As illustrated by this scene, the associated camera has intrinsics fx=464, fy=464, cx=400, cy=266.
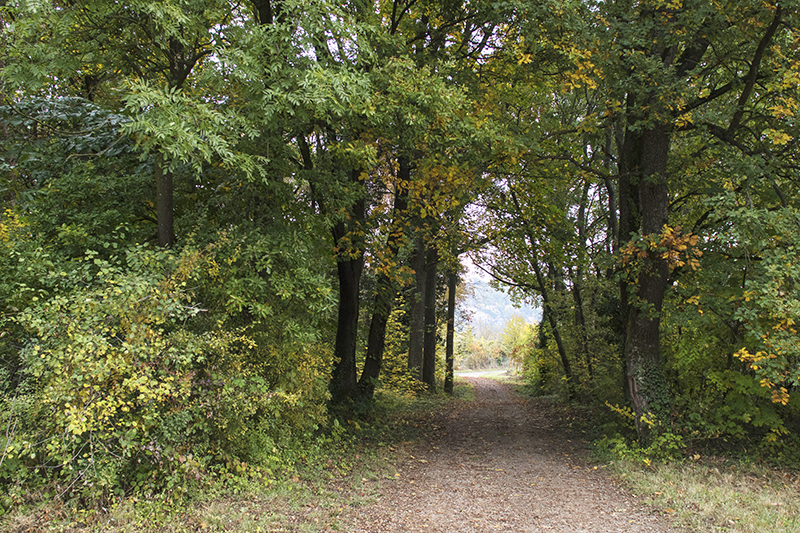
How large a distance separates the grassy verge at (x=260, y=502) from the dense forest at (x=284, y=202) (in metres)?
0.23

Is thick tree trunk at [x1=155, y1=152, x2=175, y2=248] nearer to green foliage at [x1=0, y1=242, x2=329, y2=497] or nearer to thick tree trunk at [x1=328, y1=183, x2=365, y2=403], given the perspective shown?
green foliage at [x1=0, y1=242, x2=329, y2=497]

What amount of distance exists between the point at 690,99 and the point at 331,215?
19.6 ft

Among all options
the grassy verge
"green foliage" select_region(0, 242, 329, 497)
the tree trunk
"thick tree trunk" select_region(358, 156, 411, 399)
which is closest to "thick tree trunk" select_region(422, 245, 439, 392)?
the tree trunk

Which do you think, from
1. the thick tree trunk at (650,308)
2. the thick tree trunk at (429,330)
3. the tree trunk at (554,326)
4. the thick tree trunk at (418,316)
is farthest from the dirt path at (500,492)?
the thick tree trunk at (429,330)

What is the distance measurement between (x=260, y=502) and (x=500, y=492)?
3.35m

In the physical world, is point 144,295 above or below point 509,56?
below

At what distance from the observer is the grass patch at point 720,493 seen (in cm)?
513

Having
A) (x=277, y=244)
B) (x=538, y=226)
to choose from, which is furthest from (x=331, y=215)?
(x=538, y=226)

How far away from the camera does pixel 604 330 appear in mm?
13000

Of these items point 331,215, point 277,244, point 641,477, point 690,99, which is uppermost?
point 690,99

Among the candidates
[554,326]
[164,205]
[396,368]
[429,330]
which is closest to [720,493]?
[164,205]

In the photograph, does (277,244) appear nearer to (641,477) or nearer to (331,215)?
(331,215)

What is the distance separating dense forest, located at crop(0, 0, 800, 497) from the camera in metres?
4.84

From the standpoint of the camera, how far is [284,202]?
7.21 meters
